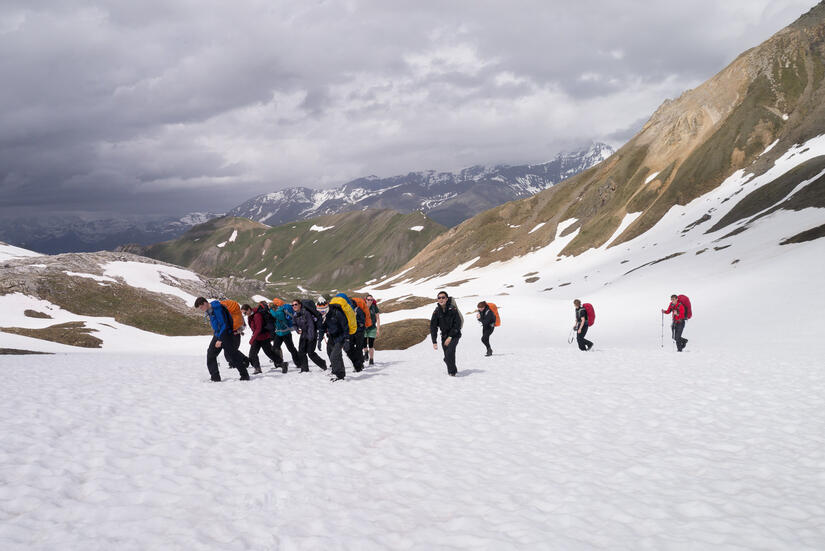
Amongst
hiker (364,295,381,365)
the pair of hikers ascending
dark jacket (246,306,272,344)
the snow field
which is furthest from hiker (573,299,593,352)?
dark jacket (246,306,272,344)

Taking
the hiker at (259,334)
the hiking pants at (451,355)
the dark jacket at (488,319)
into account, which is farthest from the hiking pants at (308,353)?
the dark jacket at (488,319)

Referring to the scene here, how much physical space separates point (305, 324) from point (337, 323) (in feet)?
7.91

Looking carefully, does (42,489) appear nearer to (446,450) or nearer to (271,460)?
(271,460)

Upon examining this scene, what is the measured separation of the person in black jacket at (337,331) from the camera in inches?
604

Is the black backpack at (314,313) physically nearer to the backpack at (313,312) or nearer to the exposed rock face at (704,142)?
the backpack at (313,312)

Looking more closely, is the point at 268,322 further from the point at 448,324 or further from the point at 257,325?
the point at 448,324

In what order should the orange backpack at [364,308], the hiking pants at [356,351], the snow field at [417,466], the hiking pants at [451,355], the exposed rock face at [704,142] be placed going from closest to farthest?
the snow field at [417,466] → the hiking pants at [451,355] → the hiking pants at [356,351] → the orange backpack at [364,308] → the exposed rock face at [704,142]

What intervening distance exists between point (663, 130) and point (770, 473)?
138m

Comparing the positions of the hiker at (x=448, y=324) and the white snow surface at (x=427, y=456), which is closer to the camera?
the white snow surface at (x=427, y=456)

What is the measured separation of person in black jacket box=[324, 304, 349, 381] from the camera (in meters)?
15.4

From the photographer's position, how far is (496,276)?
118m

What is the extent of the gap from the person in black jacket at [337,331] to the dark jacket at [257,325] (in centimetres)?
373

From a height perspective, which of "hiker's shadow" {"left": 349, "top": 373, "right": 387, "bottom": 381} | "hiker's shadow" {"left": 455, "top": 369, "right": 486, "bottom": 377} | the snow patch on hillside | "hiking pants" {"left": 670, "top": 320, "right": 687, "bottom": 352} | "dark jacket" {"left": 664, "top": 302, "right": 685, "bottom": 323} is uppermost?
the snow patch on hillside

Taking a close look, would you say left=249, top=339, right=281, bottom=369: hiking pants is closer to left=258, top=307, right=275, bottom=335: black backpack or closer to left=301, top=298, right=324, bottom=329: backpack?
left=258, top=307, right=275, bottom=335: black backpack
